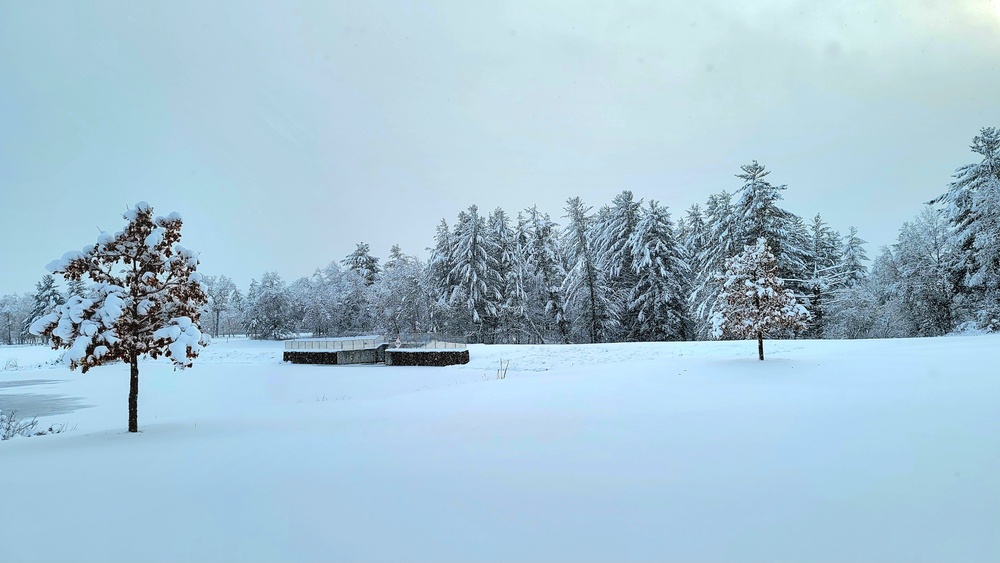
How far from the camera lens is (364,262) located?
7262 centimetres

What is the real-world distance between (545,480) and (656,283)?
33.6 metres

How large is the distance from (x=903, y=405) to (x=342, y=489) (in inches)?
399

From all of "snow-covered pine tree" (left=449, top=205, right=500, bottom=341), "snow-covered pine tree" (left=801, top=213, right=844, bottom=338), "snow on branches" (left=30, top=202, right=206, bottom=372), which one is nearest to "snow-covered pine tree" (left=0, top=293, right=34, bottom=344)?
"snow-covered pine tree" (left=449, top=205, right=500, bottom=341)

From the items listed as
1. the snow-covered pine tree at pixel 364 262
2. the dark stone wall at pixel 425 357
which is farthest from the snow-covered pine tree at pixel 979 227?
the snow-covered pine tree at pixel 364 262

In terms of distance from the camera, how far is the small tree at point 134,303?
29.2ft

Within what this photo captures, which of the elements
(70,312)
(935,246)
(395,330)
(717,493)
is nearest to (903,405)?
(717,493)

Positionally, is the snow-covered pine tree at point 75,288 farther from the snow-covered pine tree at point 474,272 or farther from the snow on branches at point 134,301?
the snow-covered pine tree at point 474,272

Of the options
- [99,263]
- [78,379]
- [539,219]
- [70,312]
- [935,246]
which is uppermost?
[539,219]

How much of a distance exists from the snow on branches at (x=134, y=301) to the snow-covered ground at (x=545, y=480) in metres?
1.60

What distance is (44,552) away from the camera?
4.16 metres

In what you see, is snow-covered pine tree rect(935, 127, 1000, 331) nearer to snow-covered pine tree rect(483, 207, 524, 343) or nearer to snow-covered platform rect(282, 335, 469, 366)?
snow-covered pine tree rect(483, 207, 524, 343)

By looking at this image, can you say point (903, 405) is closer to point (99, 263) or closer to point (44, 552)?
point (44, 552)

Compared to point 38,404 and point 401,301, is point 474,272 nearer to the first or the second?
point 401,301

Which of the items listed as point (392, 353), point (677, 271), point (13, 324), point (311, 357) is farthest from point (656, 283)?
point (13, 324)
